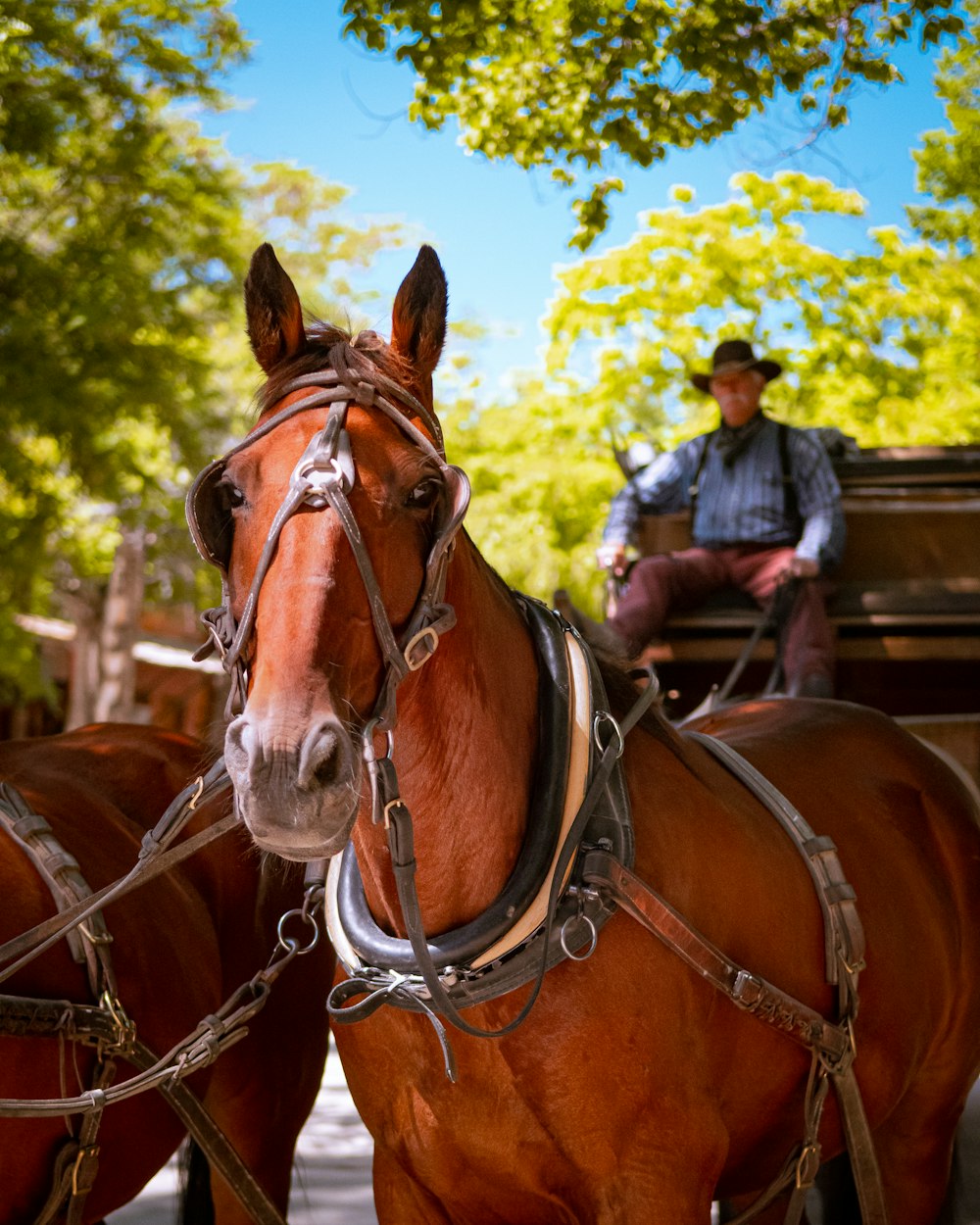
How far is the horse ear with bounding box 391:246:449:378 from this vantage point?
97.0 inches

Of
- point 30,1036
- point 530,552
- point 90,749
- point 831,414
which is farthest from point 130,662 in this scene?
point 30,1036

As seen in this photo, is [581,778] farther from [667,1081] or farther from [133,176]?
[133,176]

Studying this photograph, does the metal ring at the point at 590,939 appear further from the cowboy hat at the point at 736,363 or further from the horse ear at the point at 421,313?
the cowboy hat at the point at 736,363

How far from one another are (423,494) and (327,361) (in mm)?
350

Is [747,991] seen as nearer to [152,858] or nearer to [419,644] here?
[419,644]

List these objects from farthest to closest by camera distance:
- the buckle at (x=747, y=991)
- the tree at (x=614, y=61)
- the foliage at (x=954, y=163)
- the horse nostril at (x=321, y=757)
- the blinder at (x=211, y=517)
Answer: the foliage at (x=954, y=163) → the tree at (x=614, y=61) → the buckle at (x=747, y=991) → the blinder at (x=211, y=517) → the horse nostril at (x=321, y=757)

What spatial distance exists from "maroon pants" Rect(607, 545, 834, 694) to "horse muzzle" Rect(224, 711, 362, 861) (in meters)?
3.13

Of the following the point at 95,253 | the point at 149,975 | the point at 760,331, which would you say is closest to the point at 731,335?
the point at 760,331

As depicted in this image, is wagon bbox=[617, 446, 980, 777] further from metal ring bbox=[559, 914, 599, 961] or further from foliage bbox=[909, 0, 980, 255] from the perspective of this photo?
foliage bbox=[909, 0, 980, 255]

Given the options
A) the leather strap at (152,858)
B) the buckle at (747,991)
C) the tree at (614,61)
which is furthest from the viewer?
the tree at (614,61)

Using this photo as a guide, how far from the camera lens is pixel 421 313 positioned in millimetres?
2494

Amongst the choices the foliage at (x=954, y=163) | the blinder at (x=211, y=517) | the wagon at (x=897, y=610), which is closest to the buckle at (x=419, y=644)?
the blinder at (x=211, y=517)

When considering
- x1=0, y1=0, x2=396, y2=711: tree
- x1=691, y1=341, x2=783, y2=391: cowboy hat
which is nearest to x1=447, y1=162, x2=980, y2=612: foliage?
x1=0, y1=0, x2=396, y2=711: tree

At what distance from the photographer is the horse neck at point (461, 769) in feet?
7.94
